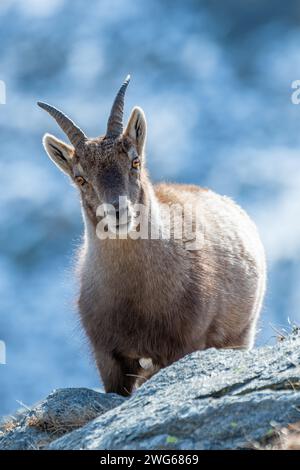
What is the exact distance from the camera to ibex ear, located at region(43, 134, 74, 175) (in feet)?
34.1

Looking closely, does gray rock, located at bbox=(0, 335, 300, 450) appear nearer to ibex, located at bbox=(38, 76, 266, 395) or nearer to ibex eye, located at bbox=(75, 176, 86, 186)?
ibex, located at bbox=(38, 76, 266, 395)

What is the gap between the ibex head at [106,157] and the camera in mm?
9414

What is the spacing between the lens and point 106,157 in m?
9.62

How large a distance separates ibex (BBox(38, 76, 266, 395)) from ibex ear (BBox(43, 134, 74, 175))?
1 centimetres

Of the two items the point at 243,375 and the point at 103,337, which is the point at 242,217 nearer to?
the point at 103,337

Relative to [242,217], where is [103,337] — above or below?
below

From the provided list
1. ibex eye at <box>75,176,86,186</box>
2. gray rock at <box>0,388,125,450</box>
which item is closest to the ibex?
ibex eye at <box>75,176,86,186</box>

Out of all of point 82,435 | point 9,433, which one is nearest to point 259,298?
point 9,433

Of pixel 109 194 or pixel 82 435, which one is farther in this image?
pixel 109 194

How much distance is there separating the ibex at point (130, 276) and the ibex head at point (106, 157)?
0.01 meters

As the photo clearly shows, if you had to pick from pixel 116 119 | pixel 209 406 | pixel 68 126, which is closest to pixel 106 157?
pixel 116 119

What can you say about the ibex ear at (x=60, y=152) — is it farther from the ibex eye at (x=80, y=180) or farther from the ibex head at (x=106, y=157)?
the ibex eye at (x=80, y=180)
